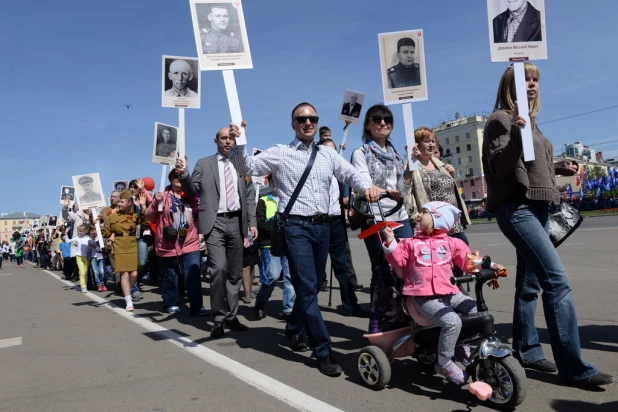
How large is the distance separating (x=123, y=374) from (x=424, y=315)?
8.58ft

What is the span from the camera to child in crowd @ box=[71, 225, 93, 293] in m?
12.0

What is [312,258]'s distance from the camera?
4441mm

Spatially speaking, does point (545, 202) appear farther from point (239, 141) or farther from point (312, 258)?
point (239, 141)

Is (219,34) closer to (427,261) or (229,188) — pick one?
(229,188)

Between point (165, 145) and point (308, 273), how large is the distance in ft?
15.8

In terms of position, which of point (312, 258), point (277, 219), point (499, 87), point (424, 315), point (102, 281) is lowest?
point (102, 281)

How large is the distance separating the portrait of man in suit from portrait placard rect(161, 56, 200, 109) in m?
2.77

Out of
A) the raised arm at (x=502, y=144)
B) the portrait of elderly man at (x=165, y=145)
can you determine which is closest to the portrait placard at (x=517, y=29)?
the raised arm at (x=502, y=144)

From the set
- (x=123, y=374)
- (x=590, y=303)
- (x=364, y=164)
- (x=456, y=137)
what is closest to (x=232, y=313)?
(x=123, y=374)

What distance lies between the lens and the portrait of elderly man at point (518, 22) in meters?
3.92

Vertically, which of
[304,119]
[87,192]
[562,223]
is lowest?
[562,223]

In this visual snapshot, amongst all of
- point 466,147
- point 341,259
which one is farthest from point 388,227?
point 466,147

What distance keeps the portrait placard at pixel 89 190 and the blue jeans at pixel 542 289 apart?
29.4 feet

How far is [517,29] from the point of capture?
3.93 metres
